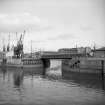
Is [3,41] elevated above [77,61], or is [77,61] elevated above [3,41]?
[3,41]

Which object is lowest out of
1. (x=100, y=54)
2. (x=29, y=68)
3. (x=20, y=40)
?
(x=29, y=68)

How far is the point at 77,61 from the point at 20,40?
6657 centimetres

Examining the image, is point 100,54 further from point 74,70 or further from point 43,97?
point 43,97

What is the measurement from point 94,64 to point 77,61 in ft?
43.2

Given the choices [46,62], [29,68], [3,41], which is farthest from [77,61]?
[3,41]

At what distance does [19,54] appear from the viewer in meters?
133

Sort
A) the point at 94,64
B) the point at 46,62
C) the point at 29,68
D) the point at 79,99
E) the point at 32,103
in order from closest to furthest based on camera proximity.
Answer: the point at 32,103
the point at 79,99
the point at 94,64
the point at 29,68
the point at 46,62

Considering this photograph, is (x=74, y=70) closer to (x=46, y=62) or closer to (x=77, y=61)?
(x=77, y=61)

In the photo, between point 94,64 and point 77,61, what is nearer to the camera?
point 94,64

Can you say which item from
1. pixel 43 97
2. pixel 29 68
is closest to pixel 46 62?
pixel 29 68

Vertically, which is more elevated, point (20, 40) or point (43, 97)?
point (20, 40)

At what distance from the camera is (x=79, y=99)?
2961 cm

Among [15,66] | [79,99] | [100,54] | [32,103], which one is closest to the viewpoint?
[32,103]

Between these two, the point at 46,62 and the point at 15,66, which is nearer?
the point at 15,66
